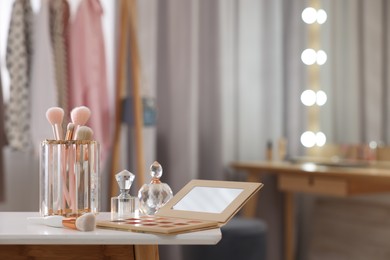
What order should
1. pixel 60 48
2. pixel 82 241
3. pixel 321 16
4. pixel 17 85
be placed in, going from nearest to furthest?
pixel 82 241
pixel 17 85
pixel 60 48
pixel 321 16

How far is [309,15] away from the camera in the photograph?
4176 millimetres

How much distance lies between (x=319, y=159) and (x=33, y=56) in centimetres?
174

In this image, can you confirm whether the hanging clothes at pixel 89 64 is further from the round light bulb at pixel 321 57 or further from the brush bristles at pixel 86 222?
the brush bristles at pixel 86 222

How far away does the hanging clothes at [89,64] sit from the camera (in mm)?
3354

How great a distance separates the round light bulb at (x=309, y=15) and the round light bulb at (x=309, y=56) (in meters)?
0.18

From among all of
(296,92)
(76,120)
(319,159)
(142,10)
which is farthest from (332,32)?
(76,120)

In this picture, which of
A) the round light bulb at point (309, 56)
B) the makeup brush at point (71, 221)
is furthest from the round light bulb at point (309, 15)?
the makeup brush at point (71, 221)

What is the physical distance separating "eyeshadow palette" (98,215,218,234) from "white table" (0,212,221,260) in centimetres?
1

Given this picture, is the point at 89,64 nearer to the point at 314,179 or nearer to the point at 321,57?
the point at 314,179

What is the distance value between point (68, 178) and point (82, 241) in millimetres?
224

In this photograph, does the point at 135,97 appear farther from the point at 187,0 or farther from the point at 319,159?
the point at 319,159

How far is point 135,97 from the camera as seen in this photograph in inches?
137

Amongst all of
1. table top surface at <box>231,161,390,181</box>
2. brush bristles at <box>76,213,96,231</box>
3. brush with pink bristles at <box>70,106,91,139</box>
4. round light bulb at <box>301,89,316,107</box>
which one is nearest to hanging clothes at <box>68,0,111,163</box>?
table top surface at <box>231,161,390,181</box>

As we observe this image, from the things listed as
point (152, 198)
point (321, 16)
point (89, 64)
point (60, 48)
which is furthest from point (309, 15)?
point (152, 198)
